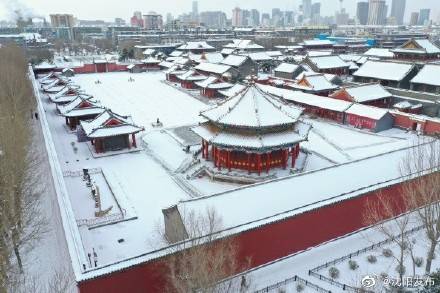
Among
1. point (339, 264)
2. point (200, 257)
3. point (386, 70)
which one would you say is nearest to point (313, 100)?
point (386, 70)

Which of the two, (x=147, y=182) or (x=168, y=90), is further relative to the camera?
(x=168, y=90)

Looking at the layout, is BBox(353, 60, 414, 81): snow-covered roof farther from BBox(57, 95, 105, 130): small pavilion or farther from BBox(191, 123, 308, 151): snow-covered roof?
BBox(57, 95, 105, 130): small pavilion

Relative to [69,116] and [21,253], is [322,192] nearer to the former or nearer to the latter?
[21,253]

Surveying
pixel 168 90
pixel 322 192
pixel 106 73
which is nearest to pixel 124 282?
pixel 322 192

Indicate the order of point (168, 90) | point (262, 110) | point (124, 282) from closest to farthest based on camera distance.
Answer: point (124, 282), point (262, 110), point (168, 90)

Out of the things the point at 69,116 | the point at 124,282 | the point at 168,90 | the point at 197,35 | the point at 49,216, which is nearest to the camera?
the point at 124,282

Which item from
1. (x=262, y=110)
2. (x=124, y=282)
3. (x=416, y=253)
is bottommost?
(x=416, y=253)

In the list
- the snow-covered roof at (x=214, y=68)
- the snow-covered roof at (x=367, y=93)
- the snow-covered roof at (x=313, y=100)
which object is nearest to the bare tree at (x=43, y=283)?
the snow-covered roof at (x=313, y=100)

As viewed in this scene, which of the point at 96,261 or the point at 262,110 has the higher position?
the point at 262,110
